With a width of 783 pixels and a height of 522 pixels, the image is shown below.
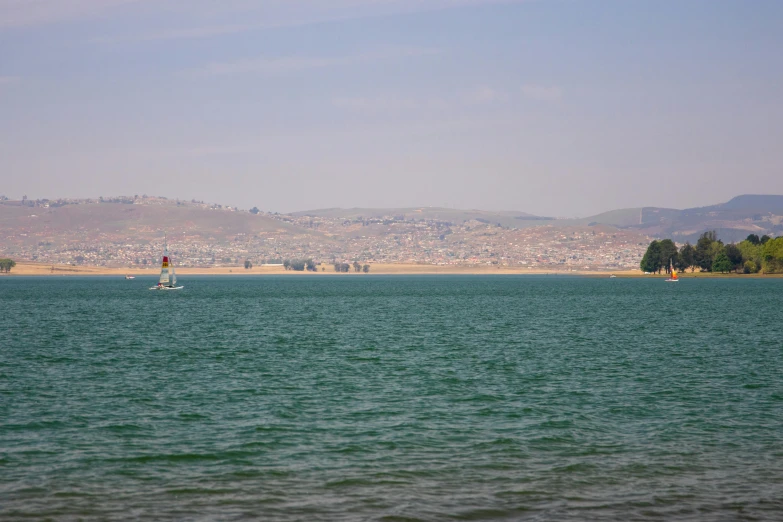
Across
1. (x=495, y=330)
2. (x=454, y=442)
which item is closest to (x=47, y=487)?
(x=454, y=442)

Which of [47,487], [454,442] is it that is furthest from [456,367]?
[47,487]

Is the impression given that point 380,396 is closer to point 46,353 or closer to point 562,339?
point 46,353

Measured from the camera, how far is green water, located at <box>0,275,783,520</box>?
2119cm

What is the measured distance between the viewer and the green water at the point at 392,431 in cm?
2119

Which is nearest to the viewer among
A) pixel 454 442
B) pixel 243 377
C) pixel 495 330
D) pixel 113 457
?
pixel 113 457

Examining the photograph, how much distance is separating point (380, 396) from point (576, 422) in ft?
32.6

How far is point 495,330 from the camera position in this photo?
3145 inches

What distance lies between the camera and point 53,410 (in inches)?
1344

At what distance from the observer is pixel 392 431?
98.3 ft

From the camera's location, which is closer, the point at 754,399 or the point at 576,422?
the point at 576,422

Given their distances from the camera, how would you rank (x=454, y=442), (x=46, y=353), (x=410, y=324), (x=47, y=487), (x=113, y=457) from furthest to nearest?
(x=410, y=324)
(x=46, y=353)
(x=454, y=442)
(x=113, y=457)
(x=47, y=487)

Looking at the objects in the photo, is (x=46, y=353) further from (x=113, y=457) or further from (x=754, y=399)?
(x=754, y=399)

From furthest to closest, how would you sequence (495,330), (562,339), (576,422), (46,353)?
1. (495,330)
2. (562,339)
3. (46,353)
4. (576,422)

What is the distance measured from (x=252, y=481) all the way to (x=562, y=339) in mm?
49471
